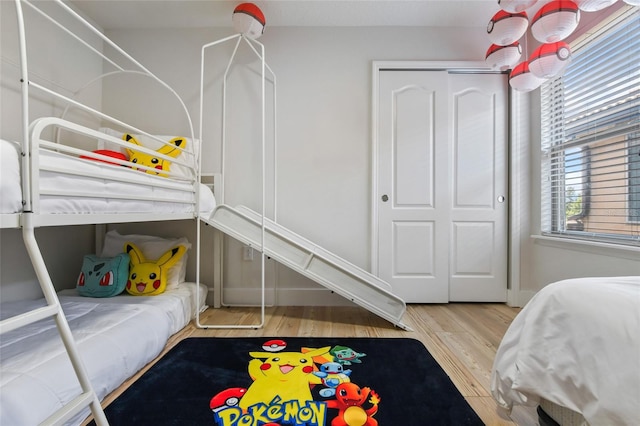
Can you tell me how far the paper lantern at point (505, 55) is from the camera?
1.82 m

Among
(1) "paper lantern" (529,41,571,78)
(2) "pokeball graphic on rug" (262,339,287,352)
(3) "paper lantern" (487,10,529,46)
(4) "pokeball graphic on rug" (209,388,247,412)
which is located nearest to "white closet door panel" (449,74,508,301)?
(1) "paper lantern" (529,41,571,78)

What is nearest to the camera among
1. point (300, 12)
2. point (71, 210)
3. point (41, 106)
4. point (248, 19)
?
point (71, 210)

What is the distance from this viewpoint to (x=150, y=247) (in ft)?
6.95

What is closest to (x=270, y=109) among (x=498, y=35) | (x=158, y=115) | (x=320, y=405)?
(x=158, y=115)

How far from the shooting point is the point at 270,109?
8.04ft

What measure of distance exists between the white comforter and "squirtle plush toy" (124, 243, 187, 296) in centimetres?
201

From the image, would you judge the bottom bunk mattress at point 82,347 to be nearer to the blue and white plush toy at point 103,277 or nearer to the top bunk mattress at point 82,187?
the blue and white plush toy at point 103,277

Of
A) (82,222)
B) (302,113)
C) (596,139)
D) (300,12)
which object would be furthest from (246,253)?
(596,139)

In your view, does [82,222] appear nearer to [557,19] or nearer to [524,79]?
[557,19]

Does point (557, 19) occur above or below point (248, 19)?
below

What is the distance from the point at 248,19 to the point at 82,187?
65.5 inches

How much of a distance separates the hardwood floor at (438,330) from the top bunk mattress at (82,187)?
819 millimetres

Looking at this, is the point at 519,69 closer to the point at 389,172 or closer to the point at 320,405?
the point at 389,172

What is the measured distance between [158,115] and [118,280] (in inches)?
56.2
